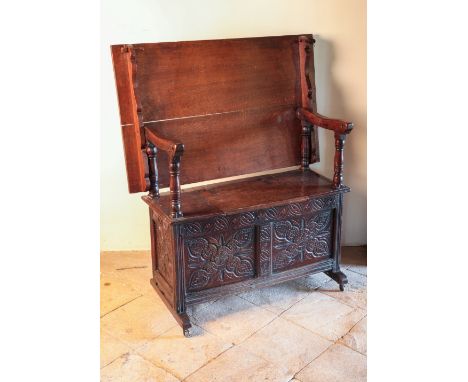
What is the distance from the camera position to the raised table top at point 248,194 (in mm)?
2768

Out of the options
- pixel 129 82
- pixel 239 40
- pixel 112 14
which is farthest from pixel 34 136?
pixel 112 14

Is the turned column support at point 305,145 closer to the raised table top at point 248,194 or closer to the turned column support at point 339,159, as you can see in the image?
the raised table top at point 248,194

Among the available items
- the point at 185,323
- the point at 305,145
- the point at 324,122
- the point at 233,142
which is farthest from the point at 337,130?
the point at 185,323

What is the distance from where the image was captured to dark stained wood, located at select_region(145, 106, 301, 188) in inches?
116

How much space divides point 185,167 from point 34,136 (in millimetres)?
2482

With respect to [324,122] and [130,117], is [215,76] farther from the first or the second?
[324,122]

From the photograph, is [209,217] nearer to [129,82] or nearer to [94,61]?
[129,82]

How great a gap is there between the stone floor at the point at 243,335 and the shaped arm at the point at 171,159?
61 centimetres

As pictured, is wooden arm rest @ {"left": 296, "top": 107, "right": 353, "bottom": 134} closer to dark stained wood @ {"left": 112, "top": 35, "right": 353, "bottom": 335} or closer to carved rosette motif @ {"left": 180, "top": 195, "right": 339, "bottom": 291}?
dark stained wood @ {"left": 112, "top": 35, "right": 353, "bottom": 335}

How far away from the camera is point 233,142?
3.07 metres

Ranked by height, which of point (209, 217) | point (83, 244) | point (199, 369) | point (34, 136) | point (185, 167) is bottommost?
point (199, 369)

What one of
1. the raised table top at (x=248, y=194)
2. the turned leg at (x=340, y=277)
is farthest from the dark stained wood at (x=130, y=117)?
the turned leg at (x=340, y=277)

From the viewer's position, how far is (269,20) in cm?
325

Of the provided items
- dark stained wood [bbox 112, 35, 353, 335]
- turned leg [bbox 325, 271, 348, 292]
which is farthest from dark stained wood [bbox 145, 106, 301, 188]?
turned leg [bbox 325, 271, 348, 292]
